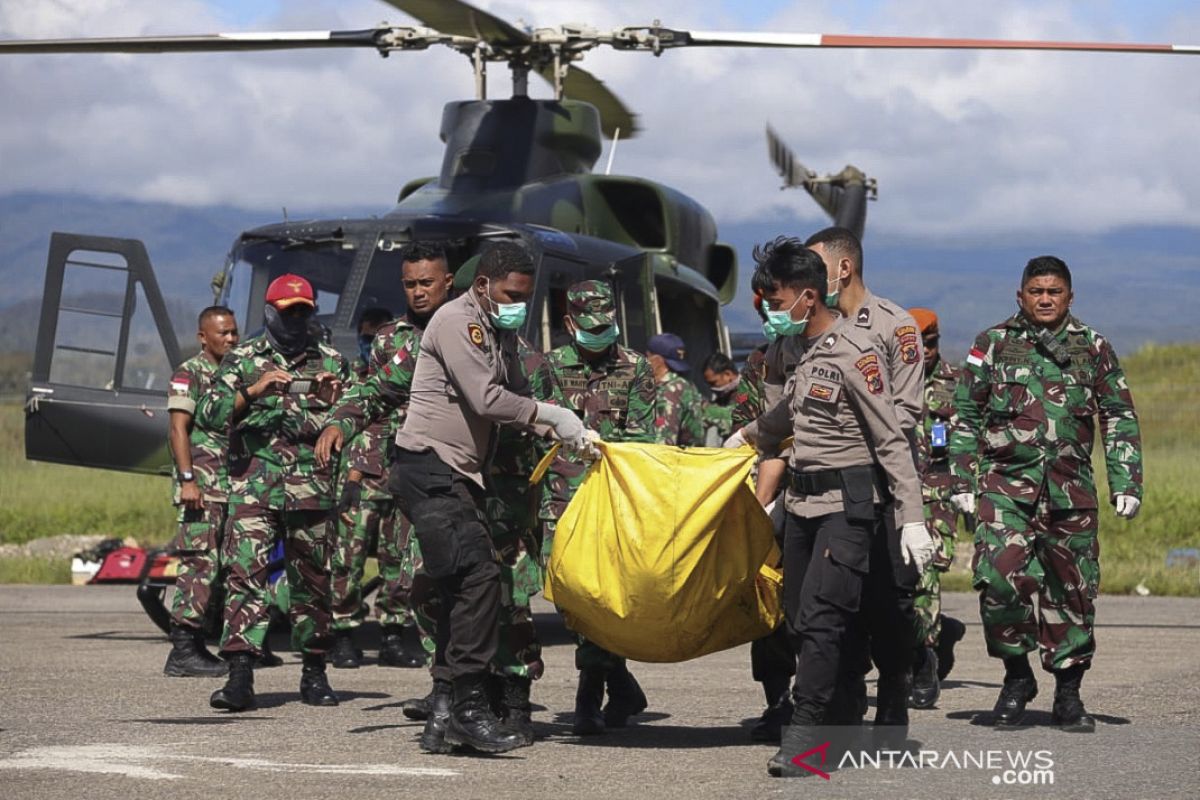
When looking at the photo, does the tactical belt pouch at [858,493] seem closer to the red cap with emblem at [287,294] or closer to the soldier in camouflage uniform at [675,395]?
the red cap with emblem at [287,294]

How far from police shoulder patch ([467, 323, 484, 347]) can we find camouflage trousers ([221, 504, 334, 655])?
1811 millimetres

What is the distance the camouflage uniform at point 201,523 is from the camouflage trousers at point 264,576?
146cm

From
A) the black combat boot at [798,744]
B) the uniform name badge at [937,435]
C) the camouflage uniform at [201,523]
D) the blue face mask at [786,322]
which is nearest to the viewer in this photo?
the black combat boot at [798,744]

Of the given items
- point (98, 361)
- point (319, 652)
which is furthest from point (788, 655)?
point (98, 361)

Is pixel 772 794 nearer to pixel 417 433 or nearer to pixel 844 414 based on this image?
pixel 844 414

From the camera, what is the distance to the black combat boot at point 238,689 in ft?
28.5

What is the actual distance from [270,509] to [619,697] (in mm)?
1893

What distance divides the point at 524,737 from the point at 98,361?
6241 millimetres

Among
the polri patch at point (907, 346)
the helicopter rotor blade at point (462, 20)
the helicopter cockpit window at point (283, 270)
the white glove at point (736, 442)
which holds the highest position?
the helicopter rotor blade at point (462, 20)

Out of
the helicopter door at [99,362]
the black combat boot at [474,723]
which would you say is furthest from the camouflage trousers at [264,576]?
the helicopter door at [99,362]

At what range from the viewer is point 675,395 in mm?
12242

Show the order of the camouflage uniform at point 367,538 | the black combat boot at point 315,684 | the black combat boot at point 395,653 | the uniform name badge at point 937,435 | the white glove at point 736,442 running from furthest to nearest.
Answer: the black combat boot at point 395,653, the camouflage uniform at point 367,538, the uniform name badge at point 937,435, the black combat boot at point 315,684, the white glove at point 736,442

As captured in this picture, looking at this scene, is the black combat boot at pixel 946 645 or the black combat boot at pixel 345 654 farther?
the black combat boot at pixel 345 654

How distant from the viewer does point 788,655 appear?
7957 mm
